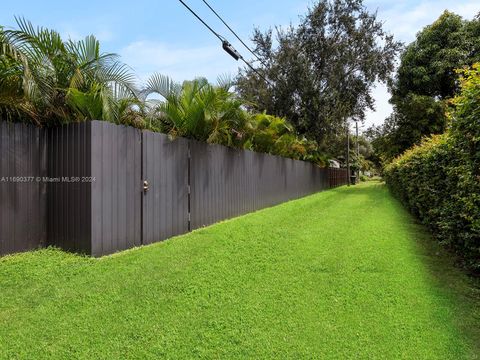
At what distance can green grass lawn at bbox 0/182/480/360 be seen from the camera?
8.52 feet

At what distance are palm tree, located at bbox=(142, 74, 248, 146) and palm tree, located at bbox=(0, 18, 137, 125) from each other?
1.02 m

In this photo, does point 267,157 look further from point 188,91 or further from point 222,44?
point 188,91

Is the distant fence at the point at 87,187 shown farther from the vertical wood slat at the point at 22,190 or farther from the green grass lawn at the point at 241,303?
the green grass lawn at the point at 241,303

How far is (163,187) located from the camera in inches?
234

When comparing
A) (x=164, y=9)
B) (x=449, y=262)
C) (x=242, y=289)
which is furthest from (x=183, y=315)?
(x=164, y=9)

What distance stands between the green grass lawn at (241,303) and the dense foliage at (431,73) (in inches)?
617

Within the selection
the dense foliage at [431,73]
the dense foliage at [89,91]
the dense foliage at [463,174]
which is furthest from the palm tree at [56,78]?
the dense foliage at [431,73]

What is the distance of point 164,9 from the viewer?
22.1 ft

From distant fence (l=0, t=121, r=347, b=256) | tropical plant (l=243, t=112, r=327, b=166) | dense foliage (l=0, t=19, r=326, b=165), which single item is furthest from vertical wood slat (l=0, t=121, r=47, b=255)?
→ tropical plant (l=243, t=112, r=327, b=166)

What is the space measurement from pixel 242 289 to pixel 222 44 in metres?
6.61

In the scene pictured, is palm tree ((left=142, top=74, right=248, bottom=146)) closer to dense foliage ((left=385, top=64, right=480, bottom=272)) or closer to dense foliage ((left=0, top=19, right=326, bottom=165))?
dense foliage ((left=0, top=19, right=326, bottom=165))

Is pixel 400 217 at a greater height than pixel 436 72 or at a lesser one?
lesser

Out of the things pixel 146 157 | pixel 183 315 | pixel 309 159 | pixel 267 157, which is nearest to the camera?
pixel 183 315
